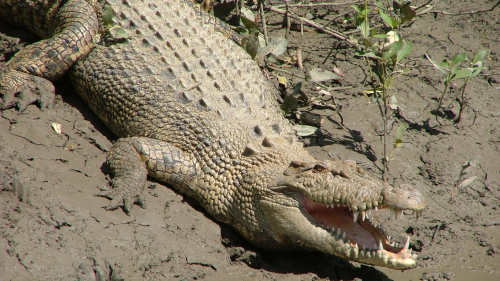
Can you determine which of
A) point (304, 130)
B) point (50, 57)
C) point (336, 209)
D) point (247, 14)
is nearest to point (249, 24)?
point (247, 14)

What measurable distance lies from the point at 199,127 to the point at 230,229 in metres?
0.96

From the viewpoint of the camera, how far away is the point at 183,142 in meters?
4.21

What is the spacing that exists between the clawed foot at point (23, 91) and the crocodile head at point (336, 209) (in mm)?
2460

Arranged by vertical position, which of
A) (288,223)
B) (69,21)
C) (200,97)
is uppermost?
(69,21)

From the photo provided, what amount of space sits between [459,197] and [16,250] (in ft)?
13.8

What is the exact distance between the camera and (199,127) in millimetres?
4191

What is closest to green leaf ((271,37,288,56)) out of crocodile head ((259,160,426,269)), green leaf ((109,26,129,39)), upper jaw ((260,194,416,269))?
green leaf ((109,26,129,39))

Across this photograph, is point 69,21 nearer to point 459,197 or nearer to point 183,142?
point 183,142

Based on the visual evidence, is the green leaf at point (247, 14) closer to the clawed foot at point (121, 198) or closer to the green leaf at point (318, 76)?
the green leaf at point (318, 76)

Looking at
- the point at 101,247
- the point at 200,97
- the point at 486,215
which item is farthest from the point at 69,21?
the point at 486,215

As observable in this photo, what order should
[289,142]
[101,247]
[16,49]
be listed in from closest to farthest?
1. [101,247]
2. [289,142]
3. [16,49]

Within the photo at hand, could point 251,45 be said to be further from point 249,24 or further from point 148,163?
point 148,163

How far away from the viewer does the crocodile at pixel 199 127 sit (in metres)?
3.50

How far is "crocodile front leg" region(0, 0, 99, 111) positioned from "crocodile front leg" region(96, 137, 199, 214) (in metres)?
1.09
